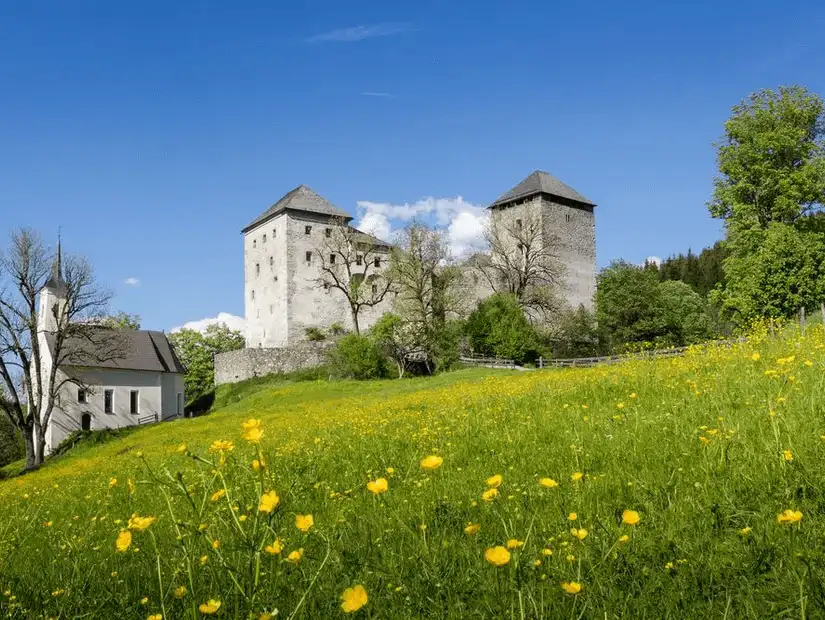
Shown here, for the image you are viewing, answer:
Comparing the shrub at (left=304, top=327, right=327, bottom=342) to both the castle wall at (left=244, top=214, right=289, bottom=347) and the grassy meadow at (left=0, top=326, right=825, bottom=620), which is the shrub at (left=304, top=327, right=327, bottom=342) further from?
the grassy meadow at (left=0, top=326, right=825, bottom=620)

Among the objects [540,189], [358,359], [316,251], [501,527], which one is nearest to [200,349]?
[316,251]

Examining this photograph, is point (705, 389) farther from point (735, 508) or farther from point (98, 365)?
point (98, 365)

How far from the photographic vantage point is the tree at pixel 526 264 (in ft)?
177

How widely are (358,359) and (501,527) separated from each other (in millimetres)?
41233

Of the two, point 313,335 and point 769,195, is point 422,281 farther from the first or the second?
point 769,195

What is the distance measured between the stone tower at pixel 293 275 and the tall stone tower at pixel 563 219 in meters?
13.6

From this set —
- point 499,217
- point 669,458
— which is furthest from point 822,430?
point 499,217

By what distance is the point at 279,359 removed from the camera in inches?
2168

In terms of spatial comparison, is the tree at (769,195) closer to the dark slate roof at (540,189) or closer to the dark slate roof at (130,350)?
the dark slate roof at (540,189)

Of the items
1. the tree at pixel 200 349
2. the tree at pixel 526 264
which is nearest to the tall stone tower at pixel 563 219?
the tree at pixel 526 264

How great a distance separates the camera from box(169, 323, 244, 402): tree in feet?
247

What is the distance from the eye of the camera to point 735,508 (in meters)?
3.63

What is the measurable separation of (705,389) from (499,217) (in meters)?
57.2

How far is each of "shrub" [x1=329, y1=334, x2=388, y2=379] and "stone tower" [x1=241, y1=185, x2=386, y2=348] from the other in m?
14.2
